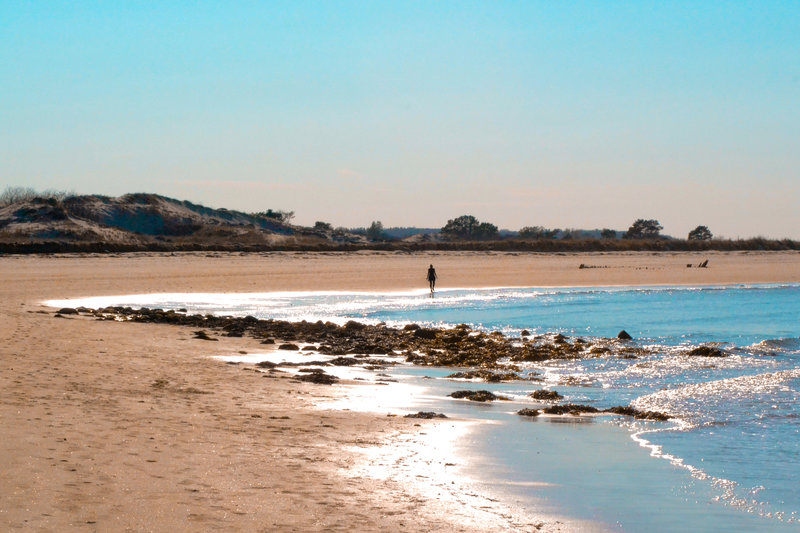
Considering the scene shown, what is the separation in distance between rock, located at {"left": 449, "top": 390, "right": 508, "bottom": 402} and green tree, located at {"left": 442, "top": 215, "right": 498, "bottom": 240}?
4783 inches

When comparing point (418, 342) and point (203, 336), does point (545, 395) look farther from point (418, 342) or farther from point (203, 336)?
point (203, 336)

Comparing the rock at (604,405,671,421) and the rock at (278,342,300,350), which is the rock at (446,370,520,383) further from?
the rock at (278,342,300,350)

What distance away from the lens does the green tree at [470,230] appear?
135113 mm

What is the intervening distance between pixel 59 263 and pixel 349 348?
39048mm

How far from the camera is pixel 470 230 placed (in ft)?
447

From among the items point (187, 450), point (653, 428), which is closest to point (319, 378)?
point (653, 428)

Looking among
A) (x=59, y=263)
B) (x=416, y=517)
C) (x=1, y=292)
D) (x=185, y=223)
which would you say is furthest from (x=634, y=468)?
(x=185, y=223)

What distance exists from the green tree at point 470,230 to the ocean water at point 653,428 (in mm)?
106263

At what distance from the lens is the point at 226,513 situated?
598 cm

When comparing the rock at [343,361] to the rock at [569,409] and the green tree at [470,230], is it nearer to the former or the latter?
the rock at [569,409]

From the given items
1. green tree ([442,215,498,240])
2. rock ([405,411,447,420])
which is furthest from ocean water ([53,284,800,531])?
green tree ([442,215,498,240])

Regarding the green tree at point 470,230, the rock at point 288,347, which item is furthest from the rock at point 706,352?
the green tree at point 470,230

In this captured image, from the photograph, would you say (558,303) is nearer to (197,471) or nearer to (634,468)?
(634,468)

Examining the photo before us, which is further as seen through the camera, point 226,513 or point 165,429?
point 165,429
